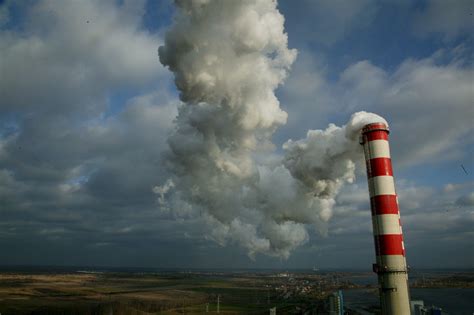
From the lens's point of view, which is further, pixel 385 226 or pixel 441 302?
pixel 441 302

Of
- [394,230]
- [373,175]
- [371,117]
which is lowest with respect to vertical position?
[394,230]

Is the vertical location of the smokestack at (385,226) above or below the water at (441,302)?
above

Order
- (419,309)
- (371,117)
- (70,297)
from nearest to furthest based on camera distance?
(371,117) < (419,309) < (70,297)

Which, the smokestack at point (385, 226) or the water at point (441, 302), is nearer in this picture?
the smokestack at point (385, 226)

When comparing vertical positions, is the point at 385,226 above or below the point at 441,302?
above

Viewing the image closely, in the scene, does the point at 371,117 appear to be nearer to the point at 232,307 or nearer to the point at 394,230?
the point at 394,230

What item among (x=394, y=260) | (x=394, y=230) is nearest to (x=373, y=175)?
(x=394, y=230)

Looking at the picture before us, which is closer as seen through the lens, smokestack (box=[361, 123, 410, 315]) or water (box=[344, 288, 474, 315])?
smokestack (box=[361, 123, 410, 315])

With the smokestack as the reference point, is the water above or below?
below
